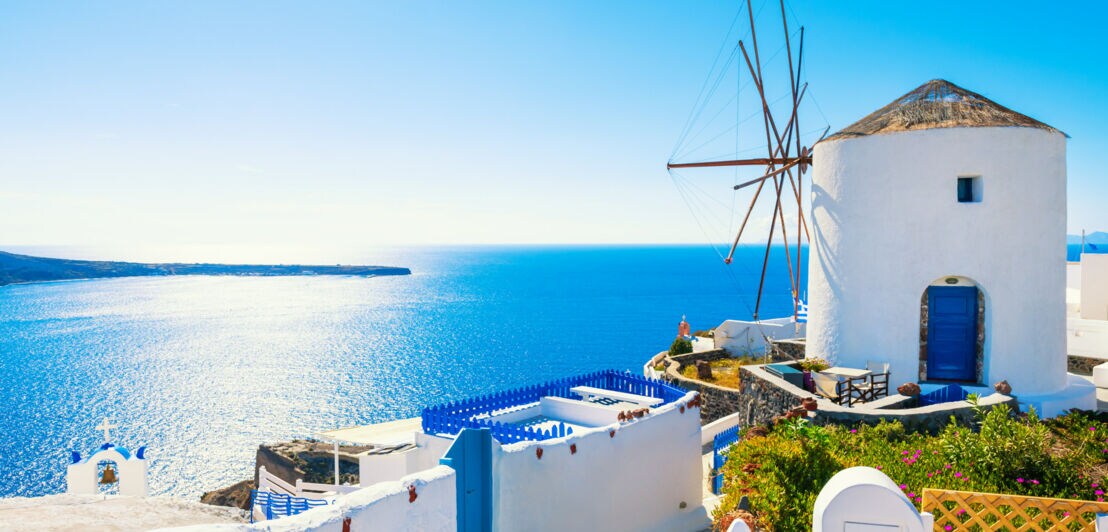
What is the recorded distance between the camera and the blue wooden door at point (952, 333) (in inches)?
612

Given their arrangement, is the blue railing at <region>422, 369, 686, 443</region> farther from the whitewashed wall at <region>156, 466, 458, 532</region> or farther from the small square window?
the small square window

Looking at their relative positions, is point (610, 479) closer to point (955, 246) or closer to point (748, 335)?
point (955, 246)

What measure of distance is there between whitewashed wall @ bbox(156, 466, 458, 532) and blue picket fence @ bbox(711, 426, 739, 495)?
32.8 ft

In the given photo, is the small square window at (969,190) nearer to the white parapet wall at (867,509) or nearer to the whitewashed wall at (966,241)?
the whitewashed wall at (966,241)

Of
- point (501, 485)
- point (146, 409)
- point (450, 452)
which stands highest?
point (450, 452)

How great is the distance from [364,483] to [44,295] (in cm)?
14307

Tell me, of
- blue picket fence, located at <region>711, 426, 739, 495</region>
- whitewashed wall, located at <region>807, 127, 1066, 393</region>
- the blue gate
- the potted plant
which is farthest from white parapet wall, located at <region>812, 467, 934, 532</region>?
whitewashed wall, located at <region>807, 127, 1066, 393</region>

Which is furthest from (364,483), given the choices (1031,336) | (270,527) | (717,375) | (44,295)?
(44,295)

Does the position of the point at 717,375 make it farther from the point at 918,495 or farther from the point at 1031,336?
the point at 918,495

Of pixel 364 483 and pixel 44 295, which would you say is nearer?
pixel 364 483

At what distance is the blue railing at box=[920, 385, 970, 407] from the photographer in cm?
1383

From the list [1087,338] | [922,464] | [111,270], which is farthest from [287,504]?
[111,270]

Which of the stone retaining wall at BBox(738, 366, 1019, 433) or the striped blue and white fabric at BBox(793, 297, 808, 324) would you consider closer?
the stone retaining wall at BBox(738, 366, 1019, 433)

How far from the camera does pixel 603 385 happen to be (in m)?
14.0
